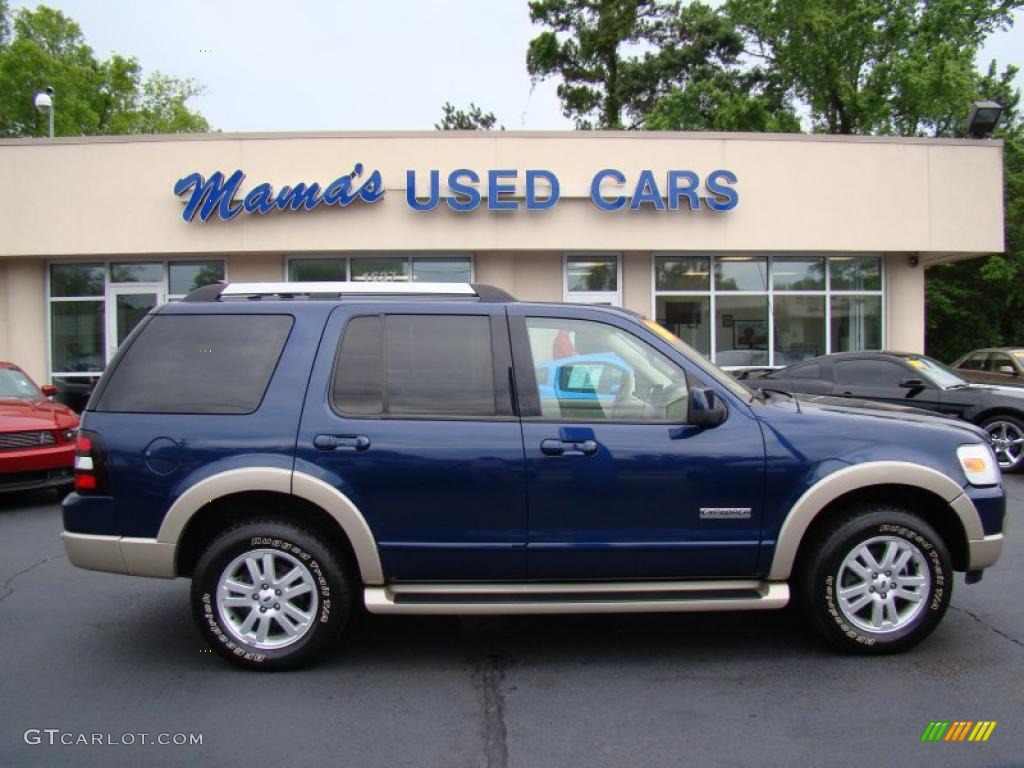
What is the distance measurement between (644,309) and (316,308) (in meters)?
11.4

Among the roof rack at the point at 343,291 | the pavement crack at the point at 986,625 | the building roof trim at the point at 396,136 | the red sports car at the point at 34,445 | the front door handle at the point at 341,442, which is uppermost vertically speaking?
the building roof trim at the point at 396,136

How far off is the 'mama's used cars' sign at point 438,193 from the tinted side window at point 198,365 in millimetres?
10224

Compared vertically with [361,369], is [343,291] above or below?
above

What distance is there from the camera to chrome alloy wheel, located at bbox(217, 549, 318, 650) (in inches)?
162

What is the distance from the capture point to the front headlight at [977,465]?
13.9ft

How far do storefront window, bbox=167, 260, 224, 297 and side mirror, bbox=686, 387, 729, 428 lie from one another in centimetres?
1301

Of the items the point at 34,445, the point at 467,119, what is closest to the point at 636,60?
the point at 467,119

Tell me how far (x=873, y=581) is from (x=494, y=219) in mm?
11197

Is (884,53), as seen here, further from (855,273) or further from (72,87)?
(72,87)

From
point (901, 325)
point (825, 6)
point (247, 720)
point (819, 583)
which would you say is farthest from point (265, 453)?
point (825, 6)

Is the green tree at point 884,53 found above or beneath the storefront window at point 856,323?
above

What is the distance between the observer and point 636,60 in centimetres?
3288

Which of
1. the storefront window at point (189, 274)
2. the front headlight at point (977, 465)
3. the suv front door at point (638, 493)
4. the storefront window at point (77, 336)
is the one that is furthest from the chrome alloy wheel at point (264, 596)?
the storefront window at point (77, 336)

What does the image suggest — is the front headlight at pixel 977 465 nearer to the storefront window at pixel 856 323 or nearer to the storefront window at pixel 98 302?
the storefront window at pixel 856 323
